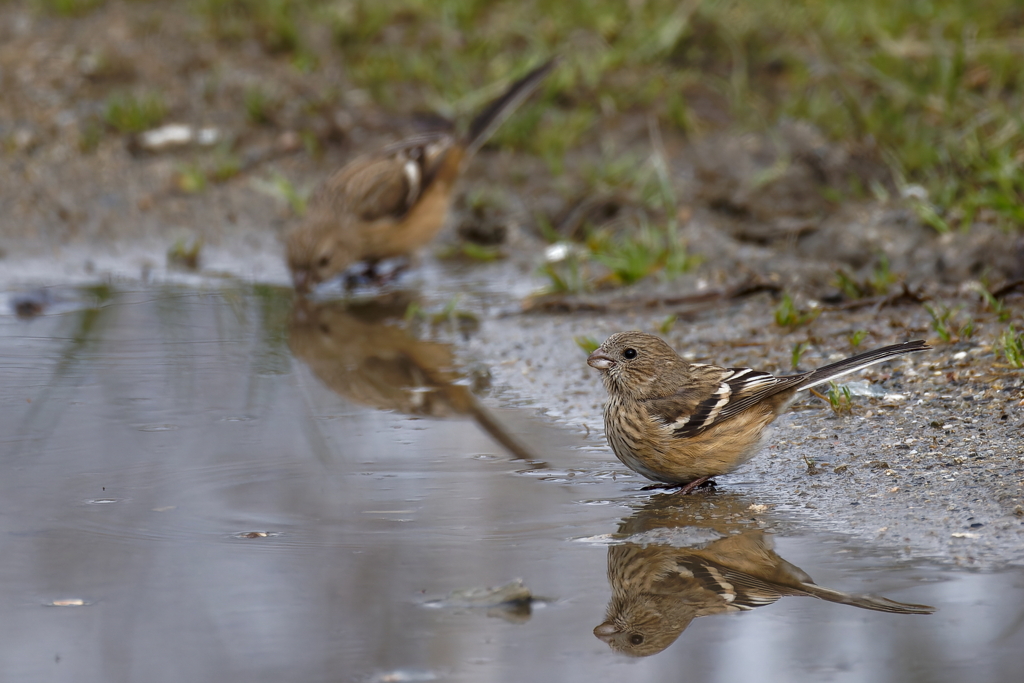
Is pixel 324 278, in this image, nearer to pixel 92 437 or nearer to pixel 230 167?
pixel 230 167

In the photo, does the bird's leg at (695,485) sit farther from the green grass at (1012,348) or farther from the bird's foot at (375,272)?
the bird's foot at (375,272)

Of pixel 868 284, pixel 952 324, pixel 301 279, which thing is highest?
pixel 301 279

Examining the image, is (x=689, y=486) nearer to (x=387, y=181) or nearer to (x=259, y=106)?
(x=387, y=181)

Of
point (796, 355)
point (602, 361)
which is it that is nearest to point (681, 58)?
point (796, 355)

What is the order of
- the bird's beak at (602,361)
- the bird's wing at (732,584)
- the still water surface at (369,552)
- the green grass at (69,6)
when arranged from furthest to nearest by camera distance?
the green grass at (69,6)
the bird's beak at (602,361)
the bird's wing at (732,584)
the still water surface at (369,552)

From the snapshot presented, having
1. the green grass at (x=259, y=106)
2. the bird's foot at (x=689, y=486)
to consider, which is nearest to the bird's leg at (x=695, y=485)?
the bird's foot at (x=689, y=486)

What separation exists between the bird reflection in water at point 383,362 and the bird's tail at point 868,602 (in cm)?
144

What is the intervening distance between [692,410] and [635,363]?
1.24ft

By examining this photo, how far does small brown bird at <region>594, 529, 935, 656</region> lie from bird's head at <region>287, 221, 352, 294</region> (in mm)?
4174

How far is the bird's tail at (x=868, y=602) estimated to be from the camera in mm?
2799

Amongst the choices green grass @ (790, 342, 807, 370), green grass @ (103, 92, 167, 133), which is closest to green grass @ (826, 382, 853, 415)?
green grass @ (790, 342, 807, 370)

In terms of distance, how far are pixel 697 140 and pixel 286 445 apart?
5.08 metres

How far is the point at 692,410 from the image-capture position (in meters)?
4.02

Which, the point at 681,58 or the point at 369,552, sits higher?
the point at 681,58
